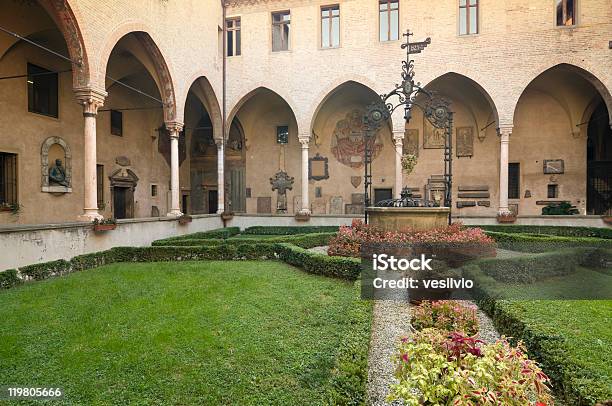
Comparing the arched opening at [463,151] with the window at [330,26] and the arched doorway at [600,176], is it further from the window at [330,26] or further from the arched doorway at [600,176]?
the window at [330,26]

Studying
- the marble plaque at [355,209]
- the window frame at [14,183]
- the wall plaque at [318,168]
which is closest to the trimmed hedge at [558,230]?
the marble plaque at [355,209]

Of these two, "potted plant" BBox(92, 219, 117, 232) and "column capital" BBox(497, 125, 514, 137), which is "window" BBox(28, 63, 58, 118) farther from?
"column capital" BBox(497, 125, 514, 137)

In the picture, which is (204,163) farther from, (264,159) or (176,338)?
(176,338)

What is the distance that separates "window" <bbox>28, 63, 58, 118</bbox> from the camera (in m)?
12.5

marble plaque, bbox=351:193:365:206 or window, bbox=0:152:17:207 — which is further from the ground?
window, bbox=0:152:17:207

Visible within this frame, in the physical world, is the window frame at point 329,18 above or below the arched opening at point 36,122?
above

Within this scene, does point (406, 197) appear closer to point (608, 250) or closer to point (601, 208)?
point (608, 250)

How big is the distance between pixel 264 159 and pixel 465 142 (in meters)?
11.9

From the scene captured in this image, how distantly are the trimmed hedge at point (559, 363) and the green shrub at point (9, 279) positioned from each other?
9.05m

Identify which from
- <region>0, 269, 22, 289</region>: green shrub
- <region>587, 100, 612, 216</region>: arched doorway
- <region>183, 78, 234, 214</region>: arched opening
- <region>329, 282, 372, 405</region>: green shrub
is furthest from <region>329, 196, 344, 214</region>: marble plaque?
<region>329, 282, 372, 405</region>: green shrub

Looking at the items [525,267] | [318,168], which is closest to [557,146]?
[318,168]

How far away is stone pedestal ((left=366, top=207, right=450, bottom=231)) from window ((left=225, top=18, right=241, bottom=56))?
1351 cm

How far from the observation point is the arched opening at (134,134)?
45.2 ft

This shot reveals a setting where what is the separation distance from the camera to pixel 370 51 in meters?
16.9
